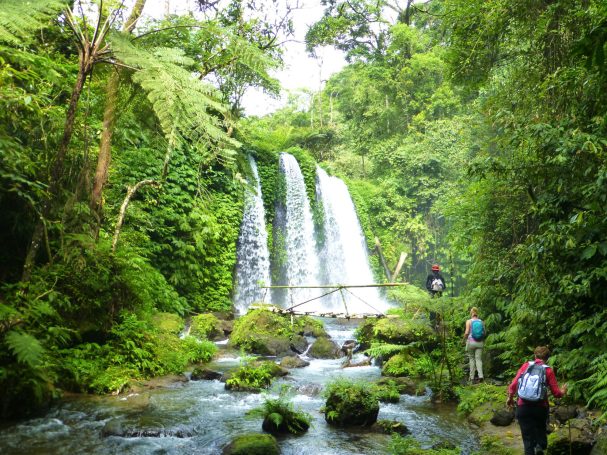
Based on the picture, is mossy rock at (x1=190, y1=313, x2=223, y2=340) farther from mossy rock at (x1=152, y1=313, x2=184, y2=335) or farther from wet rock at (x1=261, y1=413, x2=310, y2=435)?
wet rock at (x1=261, y1=413, x2=310, y2=435)

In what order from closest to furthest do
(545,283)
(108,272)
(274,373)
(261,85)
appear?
1. (545,283)
2. (108,272)
3. (274,373)
4. (261,85)

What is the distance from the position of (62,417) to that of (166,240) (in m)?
7.88

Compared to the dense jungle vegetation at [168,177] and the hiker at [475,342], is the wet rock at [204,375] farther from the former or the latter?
the hiker at [475,342]

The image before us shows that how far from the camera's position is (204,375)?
27.0 feet

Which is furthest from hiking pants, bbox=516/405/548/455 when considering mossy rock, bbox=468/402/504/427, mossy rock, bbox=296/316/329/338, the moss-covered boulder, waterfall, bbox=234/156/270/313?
waterfall, bbox=234/156/270/313

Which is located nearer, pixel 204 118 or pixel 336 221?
pixel 204 118

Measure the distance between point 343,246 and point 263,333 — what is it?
10.2m

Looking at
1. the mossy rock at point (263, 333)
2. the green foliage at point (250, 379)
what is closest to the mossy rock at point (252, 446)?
the green foliage at point (250, 379)

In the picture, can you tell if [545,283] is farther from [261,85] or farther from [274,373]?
[261,85]

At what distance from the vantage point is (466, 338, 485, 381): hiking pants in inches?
305

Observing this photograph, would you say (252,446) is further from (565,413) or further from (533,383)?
(565,413)

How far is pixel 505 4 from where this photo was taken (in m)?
7.55

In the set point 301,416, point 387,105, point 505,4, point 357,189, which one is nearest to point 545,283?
point 301,416

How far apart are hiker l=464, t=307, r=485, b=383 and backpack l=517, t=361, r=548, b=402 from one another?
3340mm
